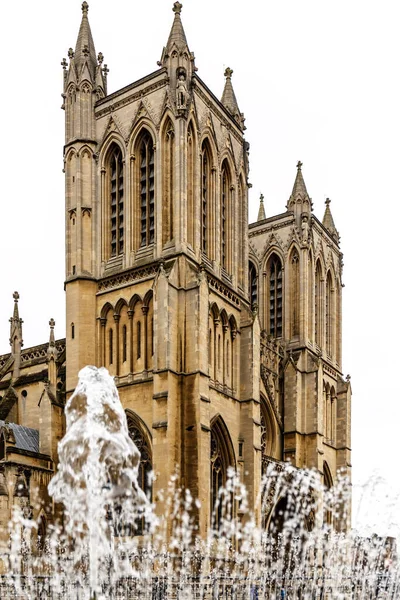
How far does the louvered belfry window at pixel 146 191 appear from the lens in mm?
41281

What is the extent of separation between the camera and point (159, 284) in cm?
3819

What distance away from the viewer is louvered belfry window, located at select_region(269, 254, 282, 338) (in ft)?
179

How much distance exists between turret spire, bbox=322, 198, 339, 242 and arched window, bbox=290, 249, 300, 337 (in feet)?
18.0

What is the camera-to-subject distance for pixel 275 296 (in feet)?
182

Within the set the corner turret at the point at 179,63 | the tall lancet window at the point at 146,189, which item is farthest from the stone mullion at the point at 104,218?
the corner turret at the point at 179,63

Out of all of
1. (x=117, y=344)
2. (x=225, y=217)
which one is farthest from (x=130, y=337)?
(x=225, y=217)

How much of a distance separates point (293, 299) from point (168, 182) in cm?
1586

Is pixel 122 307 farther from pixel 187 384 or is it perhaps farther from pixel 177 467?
pixel 177 467

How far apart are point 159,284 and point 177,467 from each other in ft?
23.8

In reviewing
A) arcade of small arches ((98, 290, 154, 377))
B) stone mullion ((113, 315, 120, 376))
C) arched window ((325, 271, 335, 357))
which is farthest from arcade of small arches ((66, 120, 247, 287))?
arched window ((325, 271, 335, 357))

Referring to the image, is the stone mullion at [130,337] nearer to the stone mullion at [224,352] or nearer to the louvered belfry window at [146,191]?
the louvered belfry window at [146,191]

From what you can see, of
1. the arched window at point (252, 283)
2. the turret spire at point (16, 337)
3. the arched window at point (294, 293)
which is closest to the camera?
the turret spire at point (16, 337)

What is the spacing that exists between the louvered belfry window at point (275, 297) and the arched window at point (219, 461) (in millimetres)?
14530

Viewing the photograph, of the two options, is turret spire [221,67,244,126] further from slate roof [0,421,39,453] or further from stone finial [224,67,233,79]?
slate roof [0,421,39,453]
